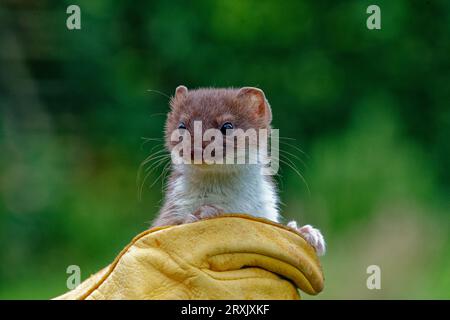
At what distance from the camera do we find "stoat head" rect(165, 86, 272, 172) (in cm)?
272

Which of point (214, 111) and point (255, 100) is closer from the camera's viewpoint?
point (214, 111)

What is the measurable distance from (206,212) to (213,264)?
1.16 ft

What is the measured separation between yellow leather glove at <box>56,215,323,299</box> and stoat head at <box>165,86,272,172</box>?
0.35 metres

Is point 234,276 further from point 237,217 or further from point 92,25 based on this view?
point 92,25

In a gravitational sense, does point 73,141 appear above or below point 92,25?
below

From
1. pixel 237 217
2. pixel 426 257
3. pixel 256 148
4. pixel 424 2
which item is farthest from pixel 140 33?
pixel 237 217

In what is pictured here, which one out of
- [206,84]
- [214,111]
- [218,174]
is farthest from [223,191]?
[206,84]

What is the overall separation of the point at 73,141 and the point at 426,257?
8.75 feet

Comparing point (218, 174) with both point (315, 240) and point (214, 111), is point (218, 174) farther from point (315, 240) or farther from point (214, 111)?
point (315, 240)

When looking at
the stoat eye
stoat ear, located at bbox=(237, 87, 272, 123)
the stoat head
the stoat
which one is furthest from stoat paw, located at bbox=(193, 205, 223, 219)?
stoat ear, located at bbox=(237, 87, 272, 123)

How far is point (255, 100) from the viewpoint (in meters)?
2.97

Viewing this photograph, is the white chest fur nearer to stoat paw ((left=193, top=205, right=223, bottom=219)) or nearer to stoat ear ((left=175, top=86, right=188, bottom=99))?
stoat paw ((left=193, top=205, right=223, bottom=219))

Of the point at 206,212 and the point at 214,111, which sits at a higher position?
the point at 214,111

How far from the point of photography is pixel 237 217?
247 centimetres
